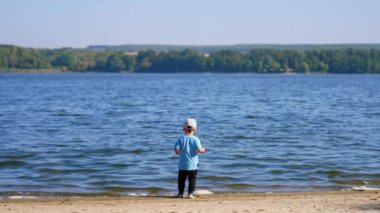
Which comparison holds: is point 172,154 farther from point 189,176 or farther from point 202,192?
point 189,176

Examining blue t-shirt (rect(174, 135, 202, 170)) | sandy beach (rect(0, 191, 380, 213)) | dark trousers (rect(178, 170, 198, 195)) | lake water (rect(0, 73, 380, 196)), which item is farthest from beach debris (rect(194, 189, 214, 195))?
blue t-shirt (rect(174, 135, 202, 170))

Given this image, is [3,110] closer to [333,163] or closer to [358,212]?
[333,163]

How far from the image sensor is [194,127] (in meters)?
14.6

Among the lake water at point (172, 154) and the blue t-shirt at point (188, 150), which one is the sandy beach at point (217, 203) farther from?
the lake water at point (172, 154)

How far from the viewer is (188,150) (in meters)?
14.8

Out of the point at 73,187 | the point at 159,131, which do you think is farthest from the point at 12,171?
the point at 159,131

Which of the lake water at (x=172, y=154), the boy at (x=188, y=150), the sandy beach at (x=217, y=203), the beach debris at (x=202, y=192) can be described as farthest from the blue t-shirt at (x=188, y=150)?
the lake water at (x=172, y=154)

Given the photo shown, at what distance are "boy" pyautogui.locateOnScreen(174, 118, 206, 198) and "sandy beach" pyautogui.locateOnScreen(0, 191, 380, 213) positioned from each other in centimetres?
48

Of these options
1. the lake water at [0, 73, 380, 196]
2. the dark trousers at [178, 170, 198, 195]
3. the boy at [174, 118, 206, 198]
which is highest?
the boy at [174, 118, 206, 198]

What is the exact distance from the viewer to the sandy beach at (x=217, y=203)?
525 inches

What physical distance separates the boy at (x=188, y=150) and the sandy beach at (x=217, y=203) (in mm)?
477

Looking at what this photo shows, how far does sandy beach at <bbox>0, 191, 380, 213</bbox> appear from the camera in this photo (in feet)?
43.7

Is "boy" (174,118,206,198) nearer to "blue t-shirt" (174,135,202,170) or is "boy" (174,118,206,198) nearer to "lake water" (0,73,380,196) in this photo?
"blue t-shirt" (174,135,202,170)

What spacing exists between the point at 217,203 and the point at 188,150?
4.02 ft
